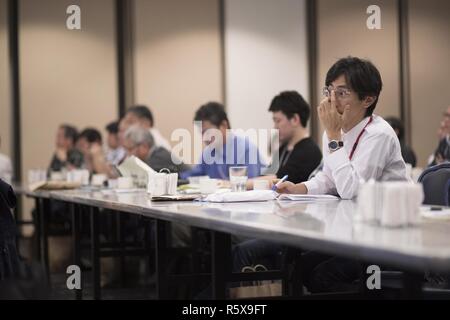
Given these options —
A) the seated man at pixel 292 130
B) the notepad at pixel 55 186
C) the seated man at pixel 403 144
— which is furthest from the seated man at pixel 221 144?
the seated man at pixel 403 144

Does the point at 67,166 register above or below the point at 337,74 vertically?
below

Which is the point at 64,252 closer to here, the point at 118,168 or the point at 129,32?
the point at 118,168

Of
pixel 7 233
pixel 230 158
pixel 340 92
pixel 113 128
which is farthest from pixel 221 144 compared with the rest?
pixel 113 128

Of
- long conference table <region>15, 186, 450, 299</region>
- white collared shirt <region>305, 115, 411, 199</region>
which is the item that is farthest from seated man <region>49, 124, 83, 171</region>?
white collared shirt <region>305, 115, 411, 199</region>

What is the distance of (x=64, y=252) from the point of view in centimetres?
572

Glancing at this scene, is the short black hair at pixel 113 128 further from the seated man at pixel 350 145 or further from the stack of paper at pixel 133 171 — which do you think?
the seated man at pixel 350 145

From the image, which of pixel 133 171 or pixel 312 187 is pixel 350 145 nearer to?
pixel 312 187

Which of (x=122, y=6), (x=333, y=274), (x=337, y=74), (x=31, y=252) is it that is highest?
(x=122, y=6)

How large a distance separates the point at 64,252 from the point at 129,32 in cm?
334

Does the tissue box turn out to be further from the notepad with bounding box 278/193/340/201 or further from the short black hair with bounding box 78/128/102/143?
the short black hair with bounding box 78/128/102/143

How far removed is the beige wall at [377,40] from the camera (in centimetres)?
727

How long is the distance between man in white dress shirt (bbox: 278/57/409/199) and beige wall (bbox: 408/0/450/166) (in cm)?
448

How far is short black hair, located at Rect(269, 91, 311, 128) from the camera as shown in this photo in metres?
4.27
